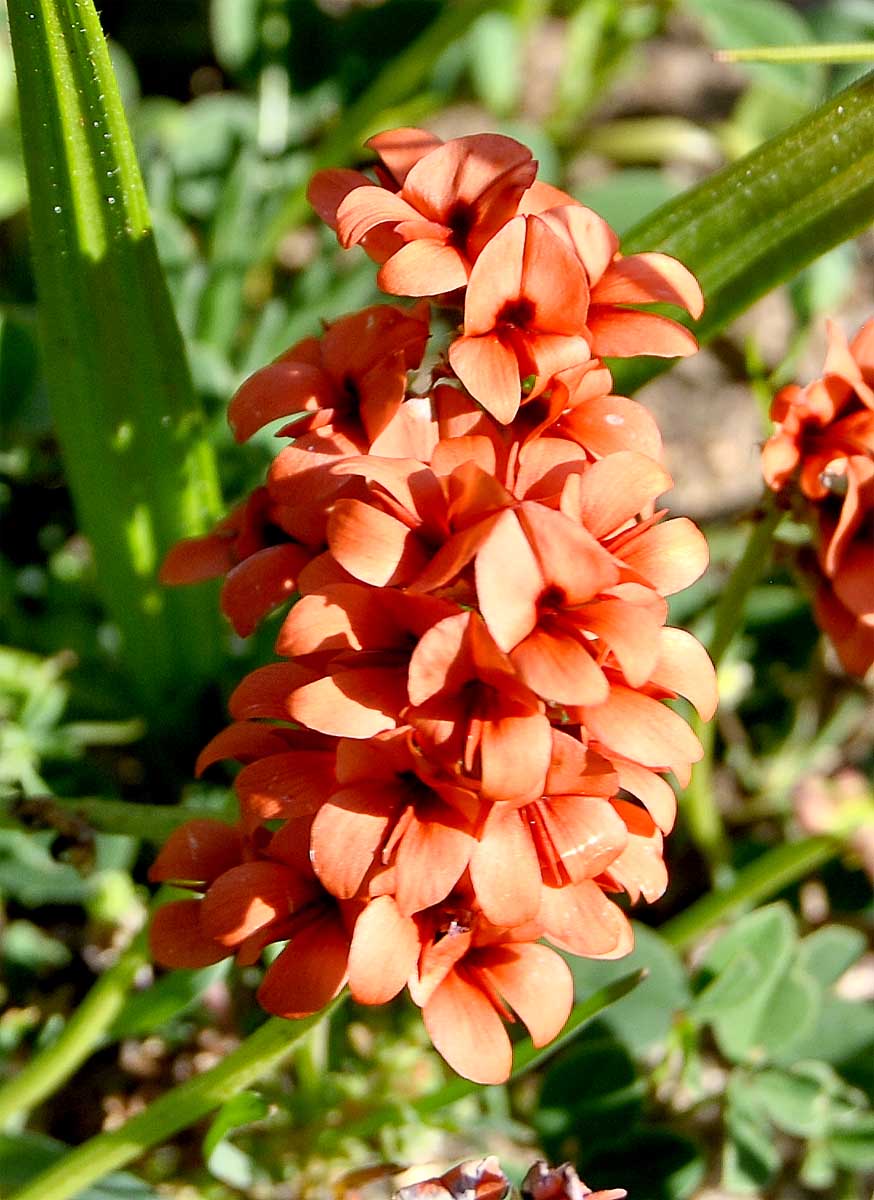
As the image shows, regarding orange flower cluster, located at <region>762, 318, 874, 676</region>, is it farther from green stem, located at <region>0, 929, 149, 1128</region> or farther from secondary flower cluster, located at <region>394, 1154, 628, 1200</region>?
green stem, located at <region>0, 929, 149, 1128</region>

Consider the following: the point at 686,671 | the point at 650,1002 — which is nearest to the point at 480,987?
the point at 686,671

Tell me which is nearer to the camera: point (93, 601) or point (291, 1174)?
point (291, 1174)

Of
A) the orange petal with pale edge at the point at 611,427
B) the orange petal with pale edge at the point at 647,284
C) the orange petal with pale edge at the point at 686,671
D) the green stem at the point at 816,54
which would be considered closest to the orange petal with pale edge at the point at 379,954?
the orange petal with pale edge at the point at 686,671

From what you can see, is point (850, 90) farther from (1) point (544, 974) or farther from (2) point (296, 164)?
(2) point (296, 164)

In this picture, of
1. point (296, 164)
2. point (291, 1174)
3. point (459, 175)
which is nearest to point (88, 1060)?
point (291, 1174)

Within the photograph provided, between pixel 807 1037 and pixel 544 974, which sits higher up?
pixel 544 974

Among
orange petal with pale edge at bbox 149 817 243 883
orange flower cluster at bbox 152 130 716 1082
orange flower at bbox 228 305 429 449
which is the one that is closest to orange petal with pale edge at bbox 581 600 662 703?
orange flower cluster at bbox 152 130 716 1082

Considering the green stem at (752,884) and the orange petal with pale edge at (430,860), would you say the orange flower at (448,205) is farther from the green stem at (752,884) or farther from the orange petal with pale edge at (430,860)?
the green stem at (752,884)

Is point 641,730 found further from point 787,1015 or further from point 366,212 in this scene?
point 787,1015
